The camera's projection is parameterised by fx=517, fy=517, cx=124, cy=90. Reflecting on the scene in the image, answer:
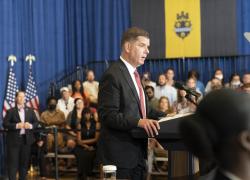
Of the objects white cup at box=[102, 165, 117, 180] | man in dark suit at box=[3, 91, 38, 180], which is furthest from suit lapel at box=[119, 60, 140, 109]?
man in dark suit at box=[3, 91, 38, 180]

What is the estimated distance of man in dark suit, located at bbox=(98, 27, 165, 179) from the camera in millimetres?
3285

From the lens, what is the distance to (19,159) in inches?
355

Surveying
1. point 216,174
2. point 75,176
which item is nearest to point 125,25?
point 75,176

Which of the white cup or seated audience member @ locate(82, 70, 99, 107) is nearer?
the white cup

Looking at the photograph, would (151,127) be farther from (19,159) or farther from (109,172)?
(19,159)

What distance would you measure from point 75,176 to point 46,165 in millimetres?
595

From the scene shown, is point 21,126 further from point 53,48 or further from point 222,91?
point 222,91

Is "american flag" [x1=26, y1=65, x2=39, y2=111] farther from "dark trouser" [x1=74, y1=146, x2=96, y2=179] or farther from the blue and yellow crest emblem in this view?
the blue and yellow crest emblem

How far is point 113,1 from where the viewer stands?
14.2 metres

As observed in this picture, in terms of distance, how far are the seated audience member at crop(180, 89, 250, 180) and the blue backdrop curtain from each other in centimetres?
1017

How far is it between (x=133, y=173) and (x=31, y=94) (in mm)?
9305

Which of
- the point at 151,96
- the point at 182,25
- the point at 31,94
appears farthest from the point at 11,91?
the point at 182,25

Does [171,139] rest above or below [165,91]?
above

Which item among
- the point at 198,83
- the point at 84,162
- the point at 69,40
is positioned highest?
the point at 69,40
